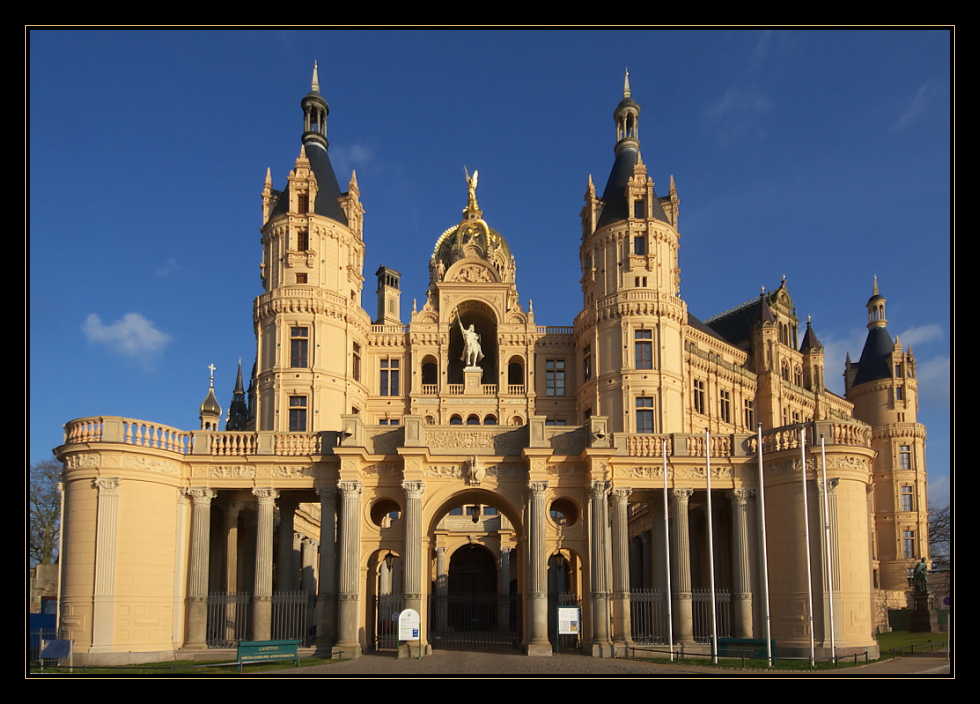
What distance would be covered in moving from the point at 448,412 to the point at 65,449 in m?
29.6

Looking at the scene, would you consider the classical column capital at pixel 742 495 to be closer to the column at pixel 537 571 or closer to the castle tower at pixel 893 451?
the column at pixel 537 571

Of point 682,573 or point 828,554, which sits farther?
point 682,573

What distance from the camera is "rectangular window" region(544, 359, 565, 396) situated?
62.3 metres

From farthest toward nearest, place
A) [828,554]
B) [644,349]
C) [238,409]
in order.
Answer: [238,409], [644,349], [828,554]

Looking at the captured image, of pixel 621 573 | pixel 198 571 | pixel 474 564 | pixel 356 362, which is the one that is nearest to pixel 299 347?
pixel 356 362

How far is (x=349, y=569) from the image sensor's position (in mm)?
35719

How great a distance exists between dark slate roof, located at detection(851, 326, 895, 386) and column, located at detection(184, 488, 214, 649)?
63.5 m

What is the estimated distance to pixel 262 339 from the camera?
56.7 metres

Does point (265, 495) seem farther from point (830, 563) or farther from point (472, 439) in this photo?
point (830, 563)

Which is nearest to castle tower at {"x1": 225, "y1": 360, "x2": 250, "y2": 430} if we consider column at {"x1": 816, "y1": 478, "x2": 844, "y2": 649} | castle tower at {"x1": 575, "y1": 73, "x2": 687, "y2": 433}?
castle tower at {"x1": 575, "y1": 73, "x2": 687, "y2": 433}

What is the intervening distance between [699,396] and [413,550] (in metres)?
32.9
